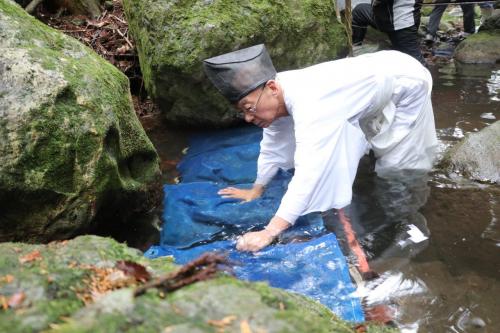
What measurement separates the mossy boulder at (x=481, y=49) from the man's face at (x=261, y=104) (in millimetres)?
6724

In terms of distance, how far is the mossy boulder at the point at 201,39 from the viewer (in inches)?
190

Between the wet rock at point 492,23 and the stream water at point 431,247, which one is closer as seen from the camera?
the stream water at point 431,247

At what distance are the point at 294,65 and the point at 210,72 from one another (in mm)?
2792

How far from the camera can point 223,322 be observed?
3.42 ft

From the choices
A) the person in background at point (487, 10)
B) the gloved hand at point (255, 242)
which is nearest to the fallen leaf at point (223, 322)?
the gloved hand at point (255, 242)

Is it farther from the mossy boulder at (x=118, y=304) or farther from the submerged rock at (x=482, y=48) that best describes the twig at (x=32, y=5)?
the submerged rock at (x=482, y=48)

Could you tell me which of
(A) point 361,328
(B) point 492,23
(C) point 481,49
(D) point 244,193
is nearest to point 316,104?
(D) point 244,193

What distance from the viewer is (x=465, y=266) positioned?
2.71 meters

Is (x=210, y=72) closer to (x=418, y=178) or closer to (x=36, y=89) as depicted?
(x=36, y=89)

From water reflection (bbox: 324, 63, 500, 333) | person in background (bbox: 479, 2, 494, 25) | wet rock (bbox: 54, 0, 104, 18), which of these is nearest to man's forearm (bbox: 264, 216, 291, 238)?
water reflection (bbox: 324, 63, 500, 333)

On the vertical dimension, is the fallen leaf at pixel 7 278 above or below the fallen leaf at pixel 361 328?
above

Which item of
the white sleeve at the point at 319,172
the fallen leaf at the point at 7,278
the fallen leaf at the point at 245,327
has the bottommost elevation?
the white sleeve at the point at 319,172

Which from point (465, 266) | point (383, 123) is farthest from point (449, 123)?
point (465, 266)

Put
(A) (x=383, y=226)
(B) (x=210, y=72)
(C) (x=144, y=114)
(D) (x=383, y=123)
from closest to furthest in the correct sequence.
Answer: (B) (x=210, y=72), (A) (x=383, y=226), (D) (x=383, y=123), (C) (x=144, y=114)
